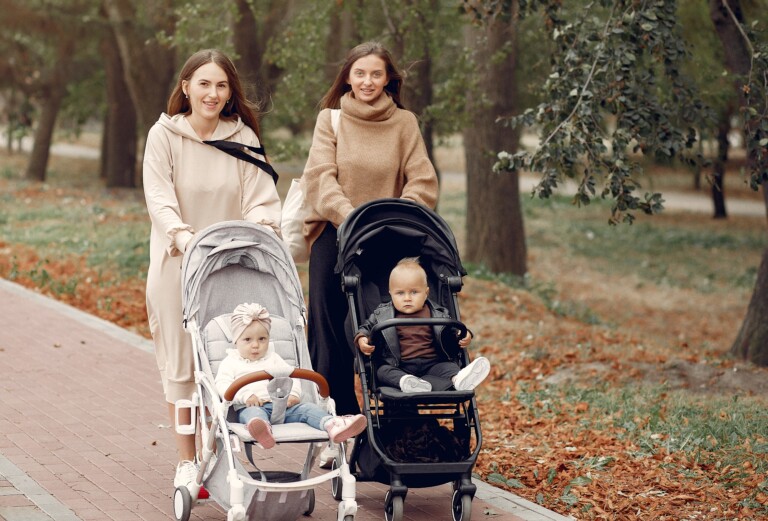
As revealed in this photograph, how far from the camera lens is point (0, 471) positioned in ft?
19.9

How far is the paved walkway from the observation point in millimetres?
5680

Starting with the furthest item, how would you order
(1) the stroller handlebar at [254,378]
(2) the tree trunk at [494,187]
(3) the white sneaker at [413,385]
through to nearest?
1. (2) the tree trunk at [494,187]
2. (3) the white sneaker at [413,385]
3. (1) the stroller handlebar at [254,378]

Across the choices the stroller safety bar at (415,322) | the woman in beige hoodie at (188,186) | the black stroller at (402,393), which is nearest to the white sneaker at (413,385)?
the black stroller at (402,393)

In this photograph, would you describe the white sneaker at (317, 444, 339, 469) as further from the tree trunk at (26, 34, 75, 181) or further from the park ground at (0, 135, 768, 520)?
the tree trunk at (26, 34, 75, 181)

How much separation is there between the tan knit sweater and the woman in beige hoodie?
1.09ft

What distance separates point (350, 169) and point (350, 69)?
55 centimetres

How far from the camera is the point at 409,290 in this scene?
5.57 meters

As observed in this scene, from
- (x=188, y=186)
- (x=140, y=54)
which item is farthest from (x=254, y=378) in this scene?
(x=140, y=54)

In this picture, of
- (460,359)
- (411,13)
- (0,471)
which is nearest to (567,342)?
(411,13)

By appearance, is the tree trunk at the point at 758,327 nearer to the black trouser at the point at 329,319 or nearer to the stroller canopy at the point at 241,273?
the black trouser at the point at 329,319

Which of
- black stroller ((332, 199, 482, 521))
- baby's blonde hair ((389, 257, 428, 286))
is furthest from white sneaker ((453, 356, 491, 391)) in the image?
baby's blonde hair ((389, 257, 428, 286))

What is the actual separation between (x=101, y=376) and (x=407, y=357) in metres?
3.93

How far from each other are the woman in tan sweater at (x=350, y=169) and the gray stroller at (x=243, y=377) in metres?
0.53

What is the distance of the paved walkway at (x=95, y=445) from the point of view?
5680 mm
